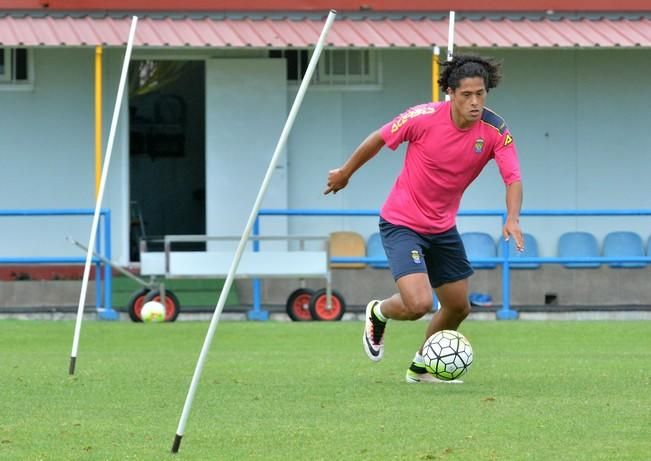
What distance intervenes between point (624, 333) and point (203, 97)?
926 centimetres

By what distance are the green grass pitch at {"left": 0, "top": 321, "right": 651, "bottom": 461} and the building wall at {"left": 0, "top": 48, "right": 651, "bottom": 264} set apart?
635 centimetres

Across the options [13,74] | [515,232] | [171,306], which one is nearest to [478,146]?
[515,232]

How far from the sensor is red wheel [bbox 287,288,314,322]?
1905 cm

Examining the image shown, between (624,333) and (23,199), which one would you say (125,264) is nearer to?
(23,199)

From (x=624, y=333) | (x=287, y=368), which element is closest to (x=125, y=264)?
(x=624, y=333)

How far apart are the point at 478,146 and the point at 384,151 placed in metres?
12.4

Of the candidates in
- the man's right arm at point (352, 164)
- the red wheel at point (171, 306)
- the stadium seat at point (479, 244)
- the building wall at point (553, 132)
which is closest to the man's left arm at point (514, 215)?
the man's right arm at point (352, 164)

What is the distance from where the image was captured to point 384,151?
2241 centimetres

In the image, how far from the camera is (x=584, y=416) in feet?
28.1

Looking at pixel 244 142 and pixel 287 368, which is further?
pixel 244 142

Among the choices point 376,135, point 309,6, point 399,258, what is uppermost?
point 309,6

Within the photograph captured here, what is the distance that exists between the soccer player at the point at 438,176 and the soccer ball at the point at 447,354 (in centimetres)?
21

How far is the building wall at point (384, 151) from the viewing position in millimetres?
21672

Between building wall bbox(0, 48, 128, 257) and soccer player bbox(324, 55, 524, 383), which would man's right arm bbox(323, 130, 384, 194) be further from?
building wall bbox(0, 48, 128, 257)
